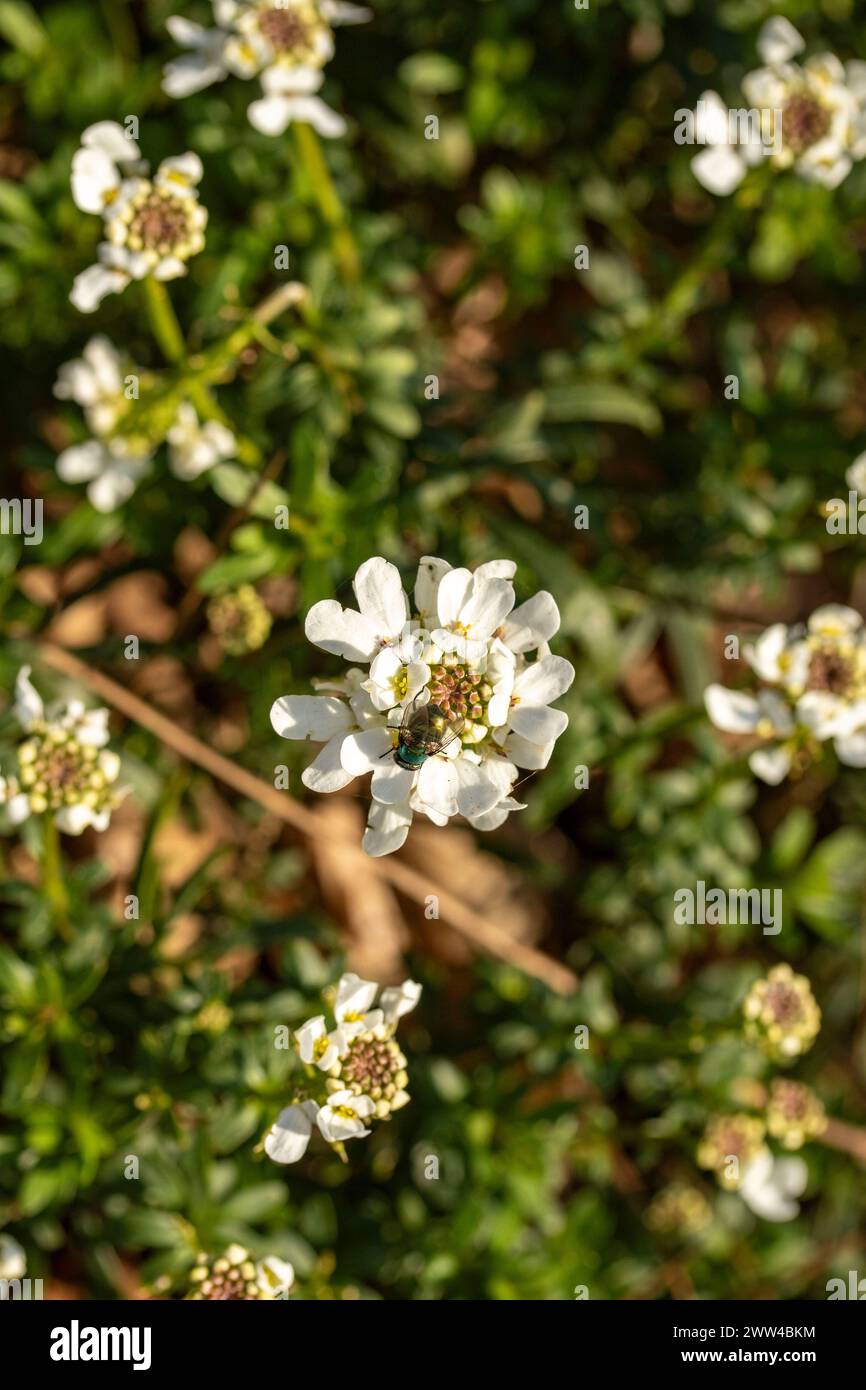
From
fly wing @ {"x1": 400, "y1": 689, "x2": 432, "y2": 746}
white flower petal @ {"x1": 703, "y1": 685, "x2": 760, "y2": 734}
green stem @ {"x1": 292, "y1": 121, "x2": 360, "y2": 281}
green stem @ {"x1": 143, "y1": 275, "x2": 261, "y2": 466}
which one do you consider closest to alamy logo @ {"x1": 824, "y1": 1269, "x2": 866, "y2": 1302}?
white flower petal @ {"x1": 703, "y1": 685, "x2": 760, "y2": 734}

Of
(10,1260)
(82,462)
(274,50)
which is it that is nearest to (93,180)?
(274,50)

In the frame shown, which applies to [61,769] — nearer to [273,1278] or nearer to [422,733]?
[422,733]

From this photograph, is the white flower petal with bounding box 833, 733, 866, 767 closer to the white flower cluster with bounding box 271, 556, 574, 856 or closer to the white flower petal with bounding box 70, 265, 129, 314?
the white flower cluster with bounding box 271, 556, 574, 856

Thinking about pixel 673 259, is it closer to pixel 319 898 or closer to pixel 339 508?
pixel 339 508

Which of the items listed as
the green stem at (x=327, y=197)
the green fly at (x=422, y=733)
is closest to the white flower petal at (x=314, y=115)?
the green stem at (x=327, y=197)

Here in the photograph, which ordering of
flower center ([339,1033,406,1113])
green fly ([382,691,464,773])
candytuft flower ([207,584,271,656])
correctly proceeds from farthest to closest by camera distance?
candytuft flower ([207,584,271,656])
flower center ([339,1033,406,1113])
green fly ([382,691,464,773])
